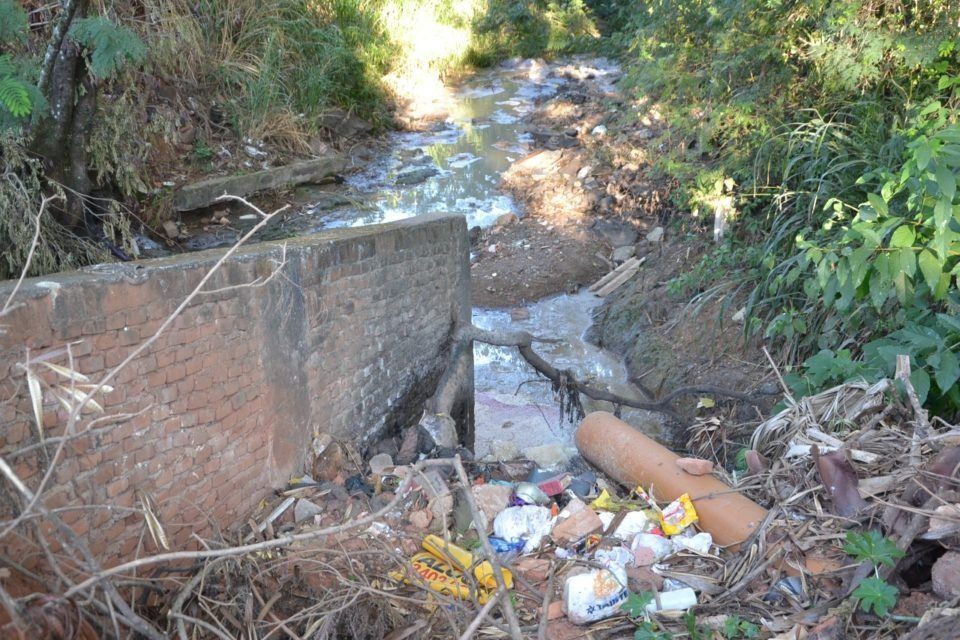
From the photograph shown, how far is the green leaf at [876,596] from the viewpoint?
2918 mm

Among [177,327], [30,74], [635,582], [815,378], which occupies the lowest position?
[635,582]

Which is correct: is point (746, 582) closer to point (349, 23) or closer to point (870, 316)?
point (870, 316)

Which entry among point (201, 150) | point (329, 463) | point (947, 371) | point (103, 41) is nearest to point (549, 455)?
point (329, 463)

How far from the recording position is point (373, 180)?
1239 centimetres

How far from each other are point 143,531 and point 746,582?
264cm

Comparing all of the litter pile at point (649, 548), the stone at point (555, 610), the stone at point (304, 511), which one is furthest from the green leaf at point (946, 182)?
the stone at point (304, 511)

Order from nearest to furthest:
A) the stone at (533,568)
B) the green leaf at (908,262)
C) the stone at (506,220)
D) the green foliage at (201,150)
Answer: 1. the stone at (533,568)
2. the green leaf at (908,262)
3. the green foliage at (201,150)
4. the stone at (506,220)

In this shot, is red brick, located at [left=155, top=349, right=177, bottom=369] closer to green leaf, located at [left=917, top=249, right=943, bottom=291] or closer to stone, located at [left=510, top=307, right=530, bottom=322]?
green leaf, located at [left=917, top=249, right=943, bottom=291]

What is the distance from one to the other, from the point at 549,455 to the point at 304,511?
8.14 feet

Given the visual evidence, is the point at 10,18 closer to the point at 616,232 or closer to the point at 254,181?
the point at 254,181

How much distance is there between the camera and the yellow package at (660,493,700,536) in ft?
13.2

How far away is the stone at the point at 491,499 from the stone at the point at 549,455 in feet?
5.00

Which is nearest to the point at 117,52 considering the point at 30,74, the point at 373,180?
the point at 30,74

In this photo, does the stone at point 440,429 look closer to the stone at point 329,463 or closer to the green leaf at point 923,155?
the stone at point 329,463
